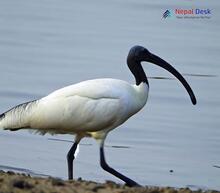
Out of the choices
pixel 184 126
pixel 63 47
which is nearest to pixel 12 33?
pixel 63 47

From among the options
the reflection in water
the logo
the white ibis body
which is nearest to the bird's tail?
the white ibis body

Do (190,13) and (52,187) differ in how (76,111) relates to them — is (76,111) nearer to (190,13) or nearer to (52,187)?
(52,187)

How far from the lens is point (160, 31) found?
802 inches

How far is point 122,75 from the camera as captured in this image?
1688cm

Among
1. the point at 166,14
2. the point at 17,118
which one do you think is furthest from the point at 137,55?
the point at 166,14

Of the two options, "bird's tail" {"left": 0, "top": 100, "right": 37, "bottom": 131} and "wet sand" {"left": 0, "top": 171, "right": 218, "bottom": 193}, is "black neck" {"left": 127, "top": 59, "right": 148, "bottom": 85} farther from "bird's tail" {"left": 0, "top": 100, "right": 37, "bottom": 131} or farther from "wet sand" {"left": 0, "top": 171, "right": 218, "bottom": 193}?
"wet sand" {"left": 0, "top": 171, "right": 218, "bottom": 193}

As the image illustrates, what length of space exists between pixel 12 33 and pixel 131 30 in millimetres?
2379

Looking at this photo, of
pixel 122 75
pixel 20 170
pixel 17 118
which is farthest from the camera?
pixel 122 75

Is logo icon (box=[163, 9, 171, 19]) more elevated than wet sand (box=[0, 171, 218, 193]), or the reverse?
logo icon (box=[163, 9, 171, 19])

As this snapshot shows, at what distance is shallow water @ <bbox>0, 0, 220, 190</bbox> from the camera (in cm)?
1257

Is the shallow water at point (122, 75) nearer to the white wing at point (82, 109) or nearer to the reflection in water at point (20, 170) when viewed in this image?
the reflection in water at point (20, 170)

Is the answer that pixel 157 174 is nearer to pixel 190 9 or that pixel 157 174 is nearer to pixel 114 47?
pixel 114 47

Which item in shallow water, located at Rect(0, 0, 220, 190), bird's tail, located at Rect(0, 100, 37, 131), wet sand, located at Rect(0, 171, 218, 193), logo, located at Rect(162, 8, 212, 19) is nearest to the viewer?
wet sand, located at Rect(0, 171, 218, 193)

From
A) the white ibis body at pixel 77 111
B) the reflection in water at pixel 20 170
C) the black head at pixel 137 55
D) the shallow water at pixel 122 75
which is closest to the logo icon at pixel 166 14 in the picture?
the shallow water at pixel 122 75
